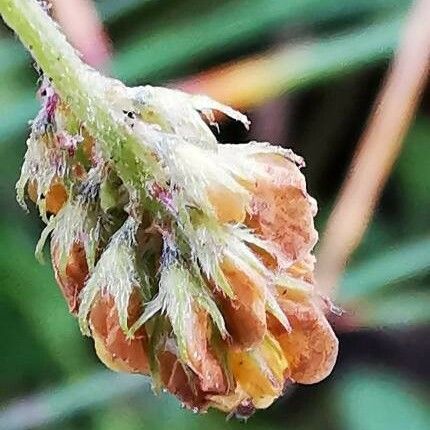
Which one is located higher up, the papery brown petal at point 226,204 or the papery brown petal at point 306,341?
the papery brown petal at point 226,204

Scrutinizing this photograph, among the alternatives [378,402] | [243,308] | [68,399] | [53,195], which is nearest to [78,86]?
[53,195]

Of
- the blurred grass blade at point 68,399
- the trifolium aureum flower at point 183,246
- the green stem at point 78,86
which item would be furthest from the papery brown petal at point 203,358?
the blurred grass blade at point 68,399

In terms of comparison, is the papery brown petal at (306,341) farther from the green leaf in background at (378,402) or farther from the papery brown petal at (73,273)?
the green leaf in background at (378,402)

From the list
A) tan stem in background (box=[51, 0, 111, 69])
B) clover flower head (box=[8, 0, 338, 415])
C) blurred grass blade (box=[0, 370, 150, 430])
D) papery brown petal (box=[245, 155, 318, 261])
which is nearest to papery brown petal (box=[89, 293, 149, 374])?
clover flower head (box=[8, 0, 338, 415])

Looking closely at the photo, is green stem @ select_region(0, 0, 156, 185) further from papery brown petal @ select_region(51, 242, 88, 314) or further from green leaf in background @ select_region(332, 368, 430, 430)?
green leaf in background @ select_region(332, 368, 430, 430)

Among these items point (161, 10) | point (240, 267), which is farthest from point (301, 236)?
point (161, 10)

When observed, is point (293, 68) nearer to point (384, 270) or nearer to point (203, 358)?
point (384, 270)

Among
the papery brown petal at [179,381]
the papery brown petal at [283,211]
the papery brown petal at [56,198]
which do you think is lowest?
the papery brown petal at [179,381]
